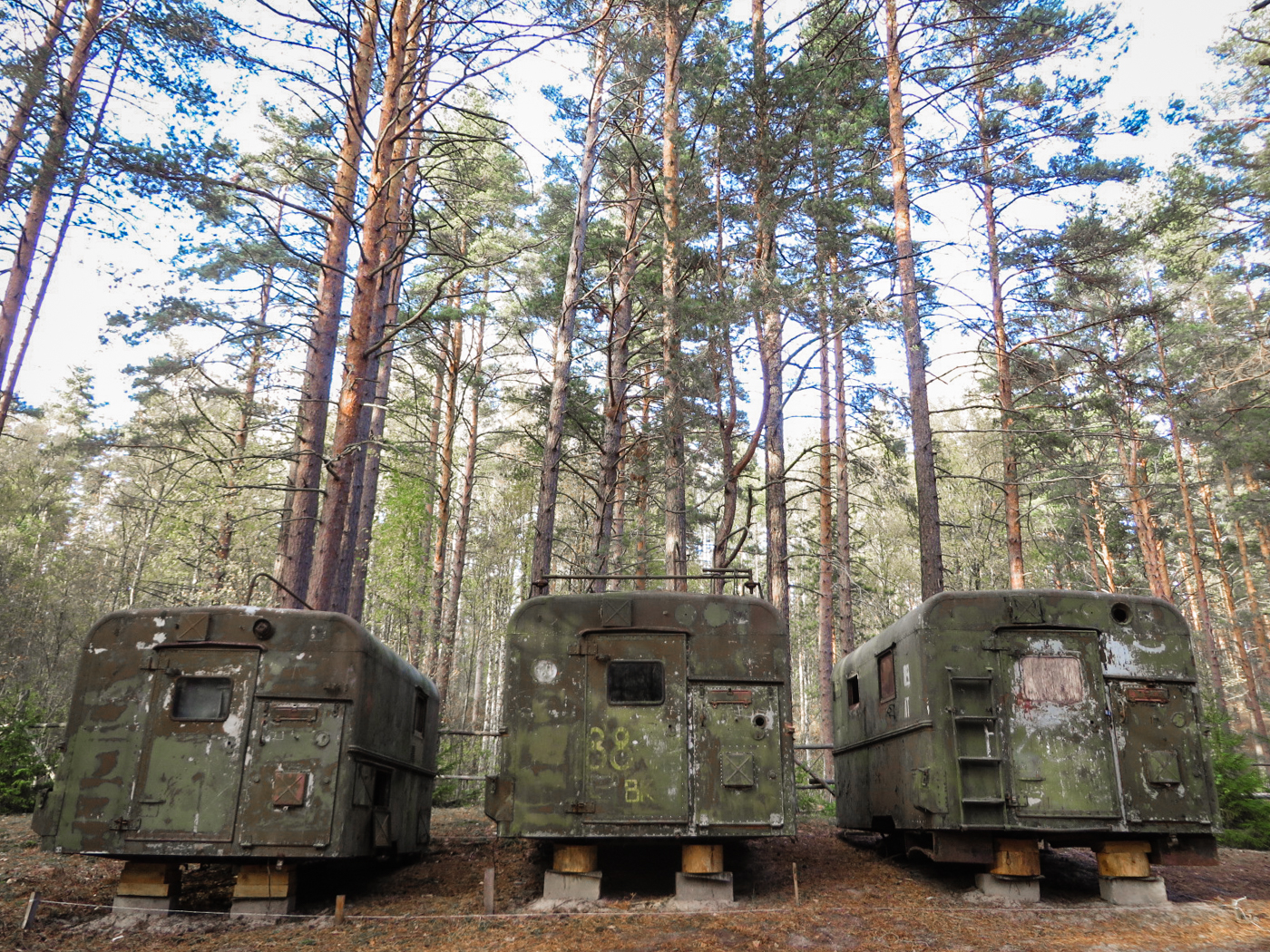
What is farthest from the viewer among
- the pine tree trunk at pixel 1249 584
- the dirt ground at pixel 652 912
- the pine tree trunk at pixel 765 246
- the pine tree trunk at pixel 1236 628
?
the pine tree trunk at pixel 1249 584

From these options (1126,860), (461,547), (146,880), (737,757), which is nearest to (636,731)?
(737,757)

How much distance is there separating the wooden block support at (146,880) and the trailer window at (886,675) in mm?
6536

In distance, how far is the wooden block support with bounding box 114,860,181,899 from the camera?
6.43 m

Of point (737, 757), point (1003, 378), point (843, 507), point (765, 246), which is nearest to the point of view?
point (737, 757)

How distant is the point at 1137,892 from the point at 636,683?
455 centimetres

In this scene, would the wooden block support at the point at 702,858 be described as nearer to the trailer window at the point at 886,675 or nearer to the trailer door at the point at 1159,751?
the trailer window at the point at 886,675

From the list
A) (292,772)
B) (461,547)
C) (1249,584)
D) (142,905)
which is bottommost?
(142,905)

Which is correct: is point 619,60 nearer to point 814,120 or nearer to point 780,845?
point 814,120

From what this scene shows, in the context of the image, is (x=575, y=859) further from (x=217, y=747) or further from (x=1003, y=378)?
(x=1003, y=378)

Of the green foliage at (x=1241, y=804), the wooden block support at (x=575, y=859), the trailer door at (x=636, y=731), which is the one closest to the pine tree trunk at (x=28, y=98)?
the trailer door at (x=636, y=731)

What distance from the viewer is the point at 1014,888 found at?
6.90 metres

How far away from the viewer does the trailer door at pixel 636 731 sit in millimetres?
6863

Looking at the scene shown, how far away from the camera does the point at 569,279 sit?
11.4 meters

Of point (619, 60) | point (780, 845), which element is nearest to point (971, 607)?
point (780, 845)
